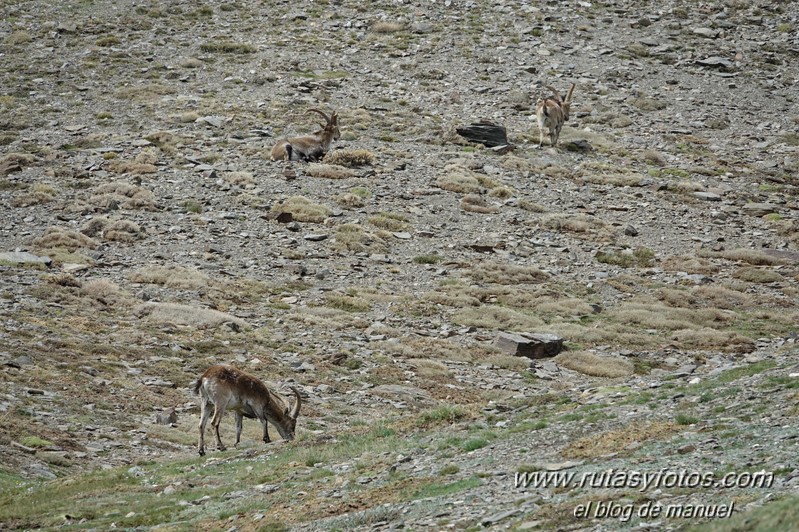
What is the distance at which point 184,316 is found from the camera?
24578mm

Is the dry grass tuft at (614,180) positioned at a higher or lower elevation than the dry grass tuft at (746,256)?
higher

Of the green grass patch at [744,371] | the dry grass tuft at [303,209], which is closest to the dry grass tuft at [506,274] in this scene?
the dry grass tuft at [303,209]

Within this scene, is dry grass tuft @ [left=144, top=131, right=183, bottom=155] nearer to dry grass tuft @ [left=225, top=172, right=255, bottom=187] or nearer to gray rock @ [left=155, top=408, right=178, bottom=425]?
dry grass tuft @ [left=225, top=172, right=255, bottom=187]

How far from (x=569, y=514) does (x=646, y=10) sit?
56414mm

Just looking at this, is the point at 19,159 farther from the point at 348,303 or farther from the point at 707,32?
the point at 707,32

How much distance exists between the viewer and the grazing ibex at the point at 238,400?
1653cm

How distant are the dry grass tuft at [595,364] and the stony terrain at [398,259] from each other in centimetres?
9

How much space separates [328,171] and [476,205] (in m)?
6.18

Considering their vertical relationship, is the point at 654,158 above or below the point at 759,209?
above

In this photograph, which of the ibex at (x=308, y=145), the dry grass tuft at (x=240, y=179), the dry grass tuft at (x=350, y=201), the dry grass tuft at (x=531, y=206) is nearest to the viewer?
the dry grass tuft at (x=350, y=201)

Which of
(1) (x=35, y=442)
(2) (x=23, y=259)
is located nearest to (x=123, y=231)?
(2) (x=23, y=259)

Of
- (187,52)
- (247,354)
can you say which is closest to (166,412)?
(247,354)

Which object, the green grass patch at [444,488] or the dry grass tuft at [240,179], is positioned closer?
the green grass patch at [444,488]

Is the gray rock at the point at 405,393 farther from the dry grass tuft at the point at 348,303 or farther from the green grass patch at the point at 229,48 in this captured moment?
the green grass patch at the point at 229,48
